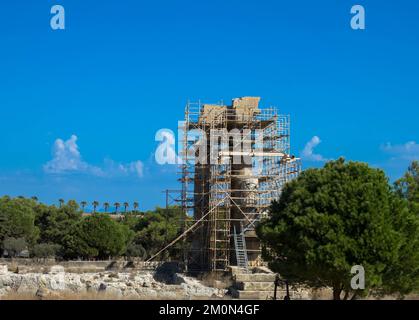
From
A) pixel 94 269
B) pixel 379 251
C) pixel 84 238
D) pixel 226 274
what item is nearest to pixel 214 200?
pixel 226 274

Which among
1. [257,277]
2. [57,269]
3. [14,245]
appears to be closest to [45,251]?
[14,245]

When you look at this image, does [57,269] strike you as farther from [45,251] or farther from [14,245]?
[14,245]

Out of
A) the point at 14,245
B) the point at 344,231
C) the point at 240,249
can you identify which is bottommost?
the point at 14,245

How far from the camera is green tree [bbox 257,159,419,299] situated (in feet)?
43.7

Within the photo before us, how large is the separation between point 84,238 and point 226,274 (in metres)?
14.9

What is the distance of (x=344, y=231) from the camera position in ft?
45.0

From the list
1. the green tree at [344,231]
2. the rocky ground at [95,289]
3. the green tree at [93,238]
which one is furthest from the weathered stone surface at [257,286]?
the green tree at [93,238]

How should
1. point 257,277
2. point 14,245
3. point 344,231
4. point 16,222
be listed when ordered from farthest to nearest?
point 16,222, point 14,245, point 257,277, point 344,231

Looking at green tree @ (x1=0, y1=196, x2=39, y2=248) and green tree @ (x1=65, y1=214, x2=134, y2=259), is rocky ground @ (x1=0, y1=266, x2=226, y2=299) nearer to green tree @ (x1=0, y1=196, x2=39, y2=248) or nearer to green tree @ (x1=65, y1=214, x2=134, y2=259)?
green tree @ (x1=65, y1=214, x2=134, y2=259)

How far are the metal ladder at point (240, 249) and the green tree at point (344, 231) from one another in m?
11.0

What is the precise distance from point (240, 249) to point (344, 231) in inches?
Answer: 553

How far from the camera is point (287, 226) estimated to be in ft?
48.1

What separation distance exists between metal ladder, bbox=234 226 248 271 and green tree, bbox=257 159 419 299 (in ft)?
36.2
